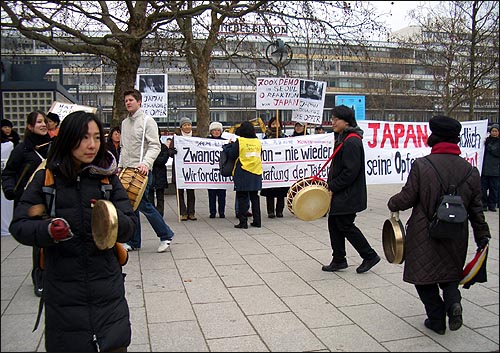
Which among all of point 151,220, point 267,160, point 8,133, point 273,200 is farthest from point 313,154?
point 8,133

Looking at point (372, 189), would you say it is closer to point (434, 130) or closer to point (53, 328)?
point (434, 130)

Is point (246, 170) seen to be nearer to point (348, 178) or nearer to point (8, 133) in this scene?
point (348, 178)

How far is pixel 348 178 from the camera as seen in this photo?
5723 mm

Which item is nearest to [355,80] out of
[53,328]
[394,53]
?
[394,53]

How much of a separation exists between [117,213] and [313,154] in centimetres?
842

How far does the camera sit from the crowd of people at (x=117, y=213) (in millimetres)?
2734

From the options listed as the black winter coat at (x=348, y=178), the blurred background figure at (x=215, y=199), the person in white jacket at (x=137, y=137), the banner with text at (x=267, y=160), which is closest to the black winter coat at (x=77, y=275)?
the black winter coat at (x=348, y=178)

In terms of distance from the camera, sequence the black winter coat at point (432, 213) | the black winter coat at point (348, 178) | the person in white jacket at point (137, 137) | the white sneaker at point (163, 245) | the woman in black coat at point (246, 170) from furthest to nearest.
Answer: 1. the woman in black coat at point (246, 170)
2. the white sneaker at point (163, 245)
3. the person in white jacket at point (137, 137)
4. the black winter coat at point (348, 178)
5. the black winter coat at point (432, 213)

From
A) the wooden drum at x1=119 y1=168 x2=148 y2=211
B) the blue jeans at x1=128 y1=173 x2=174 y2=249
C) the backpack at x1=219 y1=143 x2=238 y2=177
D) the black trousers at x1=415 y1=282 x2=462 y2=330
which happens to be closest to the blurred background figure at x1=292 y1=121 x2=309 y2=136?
the backpack at x1=219 y1=143 x2=238 y2=177

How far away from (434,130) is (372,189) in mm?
11827

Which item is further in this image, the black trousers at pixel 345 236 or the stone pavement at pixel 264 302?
the black trousers at pixel 345 236

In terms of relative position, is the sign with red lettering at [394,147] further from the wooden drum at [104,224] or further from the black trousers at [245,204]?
the wooden drum at [104,224]

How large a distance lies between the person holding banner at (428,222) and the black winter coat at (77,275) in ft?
7.82

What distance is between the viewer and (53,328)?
2.80 metres
